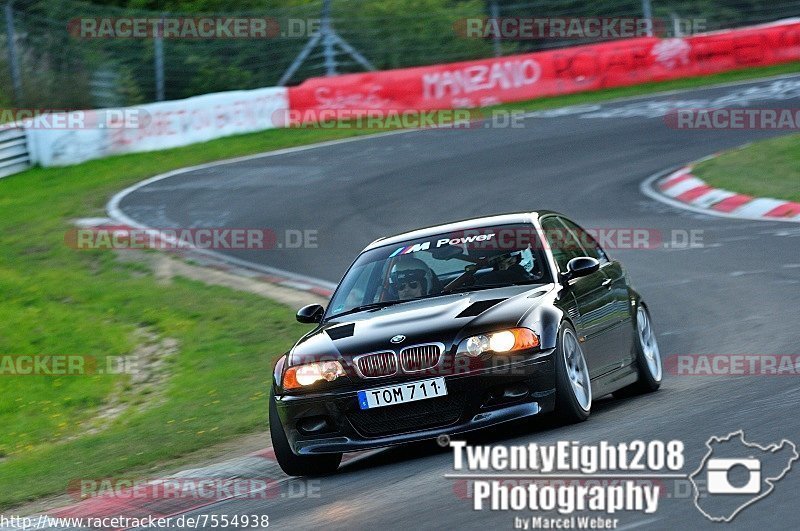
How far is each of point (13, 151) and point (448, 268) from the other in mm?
16853

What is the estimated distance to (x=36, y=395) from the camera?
12.0 meters

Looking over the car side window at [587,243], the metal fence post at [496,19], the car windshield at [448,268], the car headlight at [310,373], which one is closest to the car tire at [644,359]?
the car side window at [587,243]

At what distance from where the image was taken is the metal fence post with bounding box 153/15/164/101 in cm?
2792

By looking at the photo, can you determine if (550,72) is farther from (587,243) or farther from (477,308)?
(477,308)

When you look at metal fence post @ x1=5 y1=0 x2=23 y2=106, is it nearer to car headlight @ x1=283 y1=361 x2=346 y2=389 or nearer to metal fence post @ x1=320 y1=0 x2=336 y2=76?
metal fence post @ x1=320 y1=0 x2=336 y2=76

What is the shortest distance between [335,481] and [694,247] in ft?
27.7

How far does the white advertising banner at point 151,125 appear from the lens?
24.6 metres

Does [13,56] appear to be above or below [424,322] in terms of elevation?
above

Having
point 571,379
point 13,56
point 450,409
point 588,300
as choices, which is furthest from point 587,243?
point 13,56

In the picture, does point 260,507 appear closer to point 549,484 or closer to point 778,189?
point 549,484

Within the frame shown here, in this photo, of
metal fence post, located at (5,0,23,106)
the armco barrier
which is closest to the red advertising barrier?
the armco barrier

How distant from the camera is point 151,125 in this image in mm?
26094

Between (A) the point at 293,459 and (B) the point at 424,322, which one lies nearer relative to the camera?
(B) the point at 424,322

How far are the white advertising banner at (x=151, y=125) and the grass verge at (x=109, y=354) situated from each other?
14.7 ft
